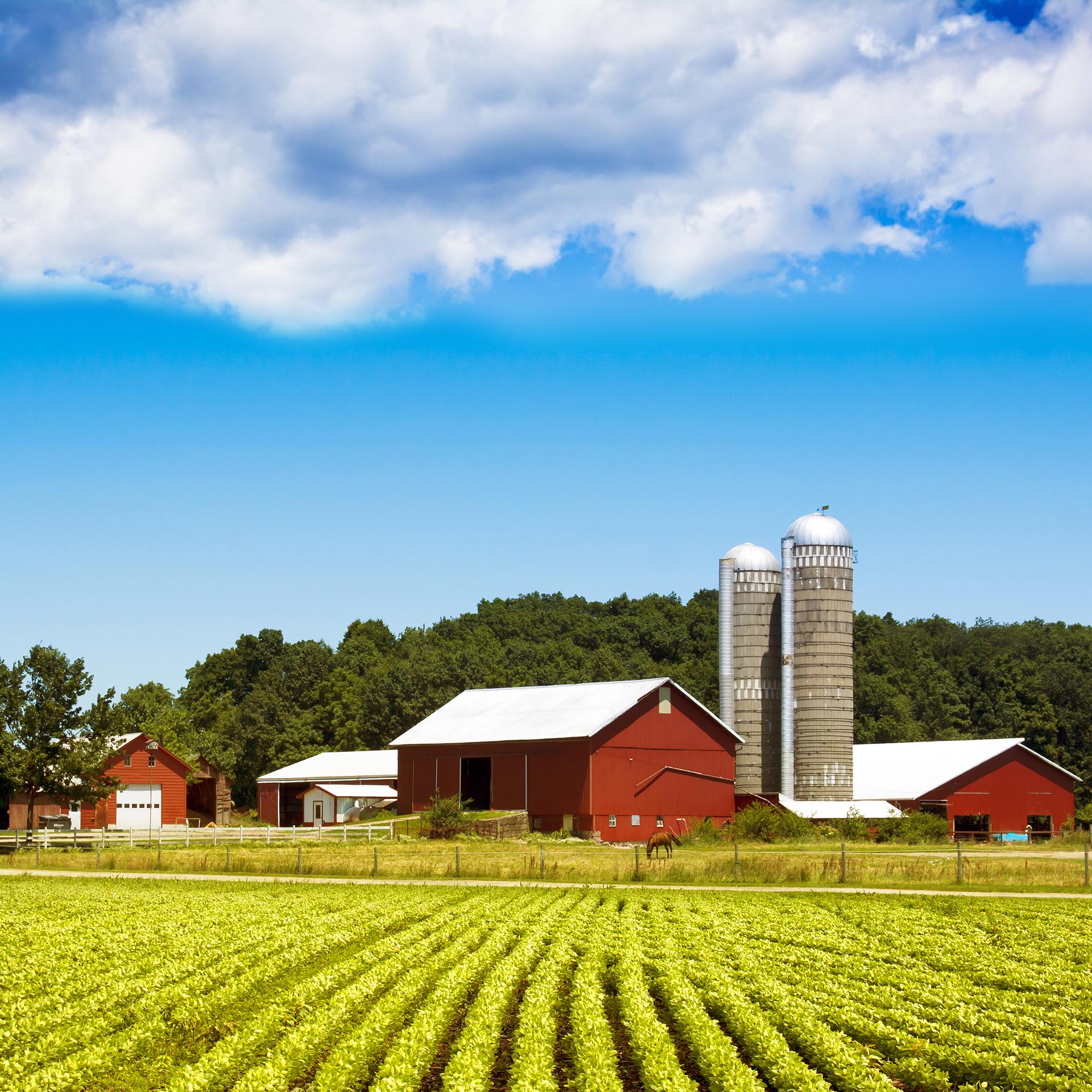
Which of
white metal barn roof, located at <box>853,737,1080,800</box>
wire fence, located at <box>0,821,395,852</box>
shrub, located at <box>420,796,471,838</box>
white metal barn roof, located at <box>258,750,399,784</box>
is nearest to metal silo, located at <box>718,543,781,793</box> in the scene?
white metal barn roof, located at <box>853,737,1080,800</box>

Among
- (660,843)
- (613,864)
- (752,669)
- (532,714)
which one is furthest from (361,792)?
(613,864)

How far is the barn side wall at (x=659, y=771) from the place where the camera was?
57750 mm

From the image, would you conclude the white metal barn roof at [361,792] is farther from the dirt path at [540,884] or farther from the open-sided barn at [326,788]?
the dirt path at [540,884]

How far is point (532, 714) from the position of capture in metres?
64.0

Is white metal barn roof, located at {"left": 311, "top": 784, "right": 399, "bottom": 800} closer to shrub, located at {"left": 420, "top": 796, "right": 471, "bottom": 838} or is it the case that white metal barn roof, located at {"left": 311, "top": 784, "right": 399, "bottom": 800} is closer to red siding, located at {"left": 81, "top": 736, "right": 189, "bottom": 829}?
red siding, located at {"left": 81, "top": 736, "right": 189, "bottom": 829}

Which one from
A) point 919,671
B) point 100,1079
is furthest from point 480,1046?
point 919,671

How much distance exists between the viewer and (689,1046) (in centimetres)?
1381

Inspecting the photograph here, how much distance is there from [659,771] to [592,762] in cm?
423

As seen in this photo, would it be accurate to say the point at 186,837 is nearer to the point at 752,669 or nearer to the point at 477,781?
the point at 477,781

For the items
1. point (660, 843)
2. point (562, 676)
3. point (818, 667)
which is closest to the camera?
point (660, 843)

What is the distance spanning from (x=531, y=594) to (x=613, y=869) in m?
126

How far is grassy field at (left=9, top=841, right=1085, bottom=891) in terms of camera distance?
34.5m

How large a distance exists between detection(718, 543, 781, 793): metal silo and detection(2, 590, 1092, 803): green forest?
3407 cm

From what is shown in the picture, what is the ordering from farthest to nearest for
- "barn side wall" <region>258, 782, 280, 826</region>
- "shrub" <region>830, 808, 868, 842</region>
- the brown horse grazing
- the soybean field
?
"barn side wall" <region>258, 782, 280, 826</region> < "shrub" <region>830, 808, 868, 842</region> < the brown horse grazing < the soybean field
